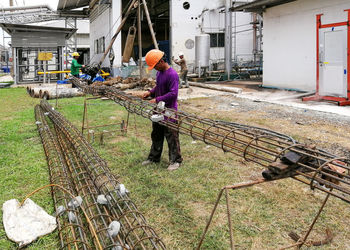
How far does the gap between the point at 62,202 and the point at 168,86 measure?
2.21 m

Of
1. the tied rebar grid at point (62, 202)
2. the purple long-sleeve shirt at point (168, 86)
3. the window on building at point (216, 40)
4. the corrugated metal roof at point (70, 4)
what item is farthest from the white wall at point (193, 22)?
the purple long-sleeve shirt at point (168, 86)

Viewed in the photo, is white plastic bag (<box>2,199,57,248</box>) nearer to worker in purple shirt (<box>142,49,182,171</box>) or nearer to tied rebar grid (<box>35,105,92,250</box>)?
tied rebar grid (<box>35,105,92,250</box>)

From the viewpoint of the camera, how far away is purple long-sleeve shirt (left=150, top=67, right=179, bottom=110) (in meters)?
4.62

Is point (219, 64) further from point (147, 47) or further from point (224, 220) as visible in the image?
point (224, 220)

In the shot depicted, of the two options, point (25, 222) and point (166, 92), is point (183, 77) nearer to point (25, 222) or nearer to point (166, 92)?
point (166, 92)

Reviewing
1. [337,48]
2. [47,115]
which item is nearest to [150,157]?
[47,115]

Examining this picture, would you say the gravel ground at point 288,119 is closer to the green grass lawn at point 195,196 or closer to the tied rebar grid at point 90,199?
the green grass lawn at point 195,196

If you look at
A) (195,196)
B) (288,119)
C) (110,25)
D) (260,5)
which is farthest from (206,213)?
(110,25)

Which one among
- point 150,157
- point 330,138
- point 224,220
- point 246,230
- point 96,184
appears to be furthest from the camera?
point 330,138

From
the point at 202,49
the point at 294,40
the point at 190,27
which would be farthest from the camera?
the point at 190,27

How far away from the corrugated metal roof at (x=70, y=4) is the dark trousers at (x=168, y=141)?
64.4 ft

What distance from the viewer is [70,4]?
22.7m

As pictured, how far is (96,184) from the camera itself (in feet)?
12.1

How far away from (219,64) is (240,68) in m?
1.40
